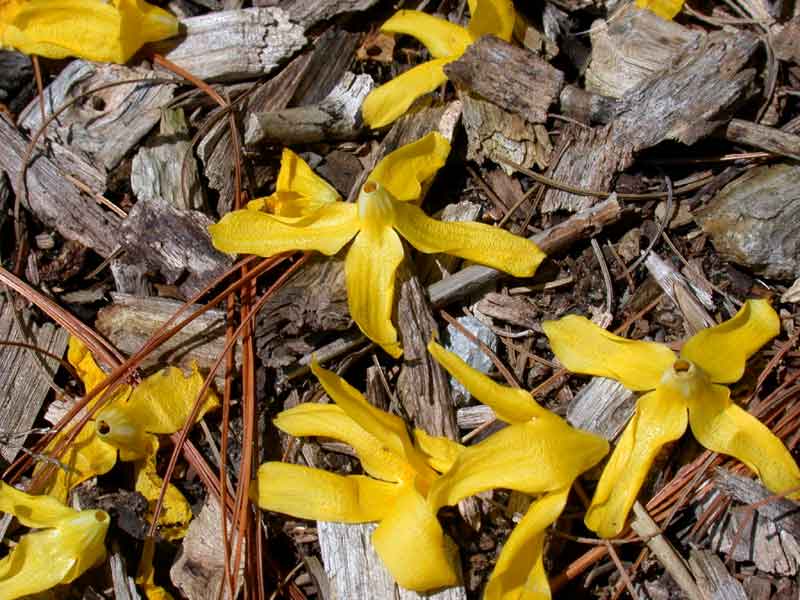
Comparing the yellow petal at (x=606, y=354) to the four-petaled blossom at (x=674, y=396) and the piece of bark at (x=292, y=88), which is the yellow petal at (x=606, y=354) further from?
the piece of bark at (x=292, y=88)

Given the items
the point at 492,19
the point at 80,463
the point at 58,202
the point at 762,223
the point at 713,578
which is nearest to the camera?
the point at 713,578

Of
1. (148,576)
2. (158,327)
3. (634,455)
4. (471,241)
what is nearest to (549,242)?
(471,241)

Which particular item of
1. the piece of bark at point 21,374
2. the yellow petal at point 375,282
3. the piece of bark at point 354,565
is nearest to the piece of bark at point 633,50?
the yellow petal at point 375,282

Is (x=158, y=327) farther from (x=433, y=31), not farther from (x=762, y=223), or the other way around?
(x=762, y=223)

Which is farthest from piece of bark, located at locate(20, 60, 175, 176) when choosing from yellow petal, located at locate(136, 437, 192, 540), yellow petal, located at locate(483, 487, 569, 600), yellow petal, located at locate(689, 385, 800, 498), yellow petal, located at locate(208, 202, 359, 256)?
yellow petal, located at locate(689, 385, 800, 498)

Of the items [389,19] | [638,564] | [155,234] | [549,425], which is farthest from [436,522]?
[389,19]

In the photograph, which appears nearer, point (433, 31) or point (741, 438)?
point (741, 438)
